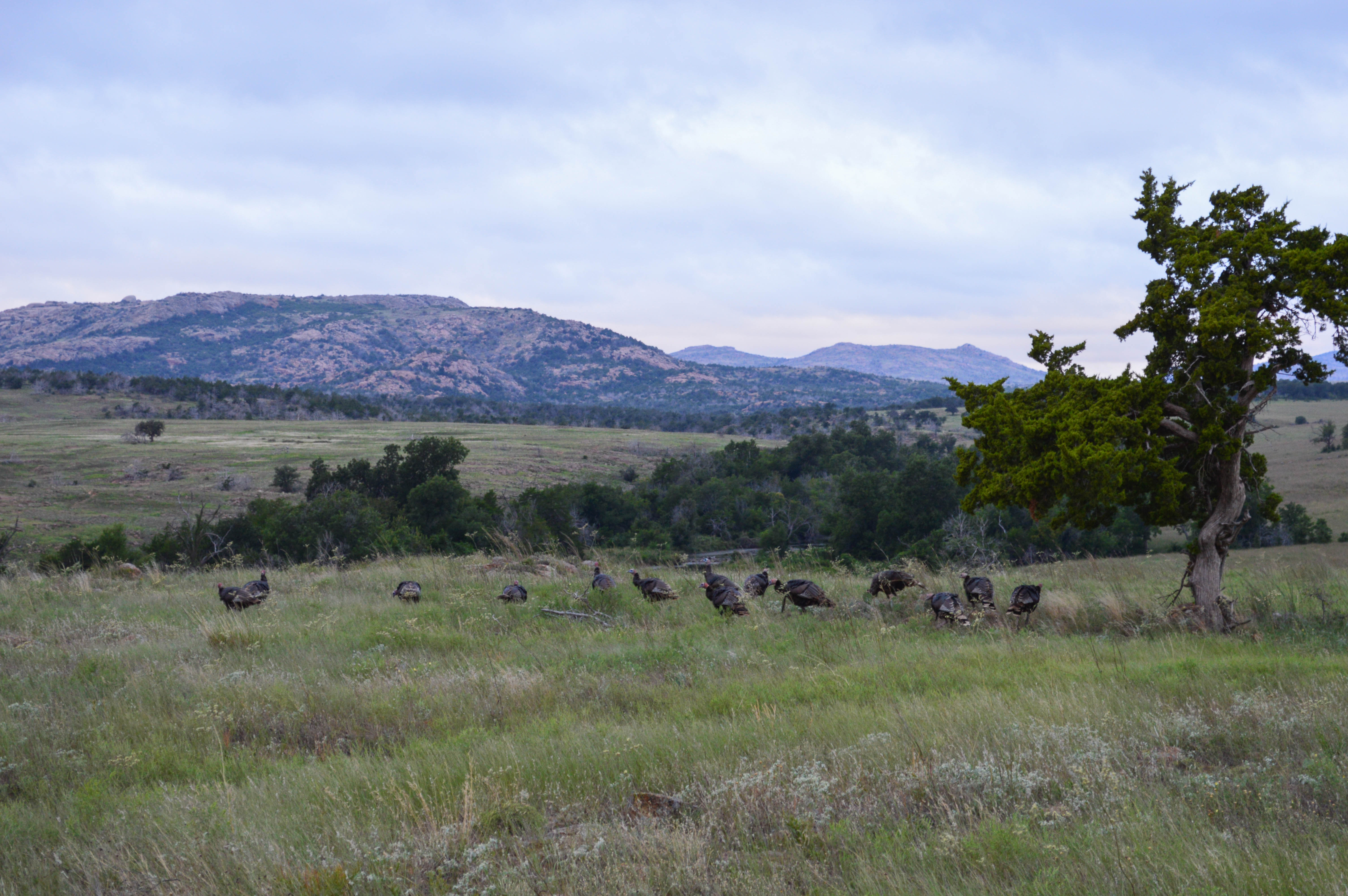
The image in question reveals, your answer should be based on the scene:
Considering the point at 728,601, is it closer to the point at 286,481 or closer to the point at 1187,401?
the point at 1187,401

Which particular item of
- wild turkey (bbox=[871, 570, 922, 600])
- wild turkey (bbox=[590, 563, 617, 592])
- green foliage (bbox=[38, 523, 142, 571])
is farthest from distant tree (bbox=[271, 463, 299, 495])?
wild turkey (bbox=[871, 570, 922, 600])

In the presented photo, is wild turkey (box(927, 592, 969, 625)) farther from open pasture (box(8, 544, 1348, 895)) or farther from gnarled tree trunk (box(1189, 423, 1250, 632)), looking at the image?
gnarled tree trunk (box(1189, 423, 1250, 632))

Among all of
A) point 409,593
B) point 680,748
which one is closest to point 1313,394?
point 409,593

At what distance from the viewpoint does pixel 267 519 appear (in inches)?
1097

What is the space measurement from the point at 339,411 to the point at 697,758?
11014 centimetres

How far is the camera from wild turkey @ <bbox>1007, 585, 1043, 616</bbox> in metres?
8.70

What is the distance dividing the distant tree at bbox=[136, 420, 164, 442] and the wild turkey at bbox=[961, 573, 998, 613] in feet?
239

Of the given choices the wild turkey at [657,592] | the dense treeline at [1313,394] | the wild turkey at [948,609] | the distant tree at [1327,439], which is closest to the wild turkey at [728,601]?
the wild turkey at [657,592]

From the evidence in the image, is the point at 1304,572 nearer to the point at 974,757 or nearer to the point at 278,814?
the point at 974,757

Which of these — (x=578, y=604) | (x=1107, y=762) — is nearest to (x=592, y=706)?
(x=1107, y=762)

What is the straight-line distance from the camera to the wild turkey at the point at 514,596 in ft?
36.5

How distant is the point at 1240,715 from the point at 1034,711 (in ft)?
4.11

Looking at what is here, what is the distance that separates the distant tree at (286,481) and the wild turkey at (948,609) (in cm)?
4221

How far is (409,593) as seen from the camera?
38.4ft
